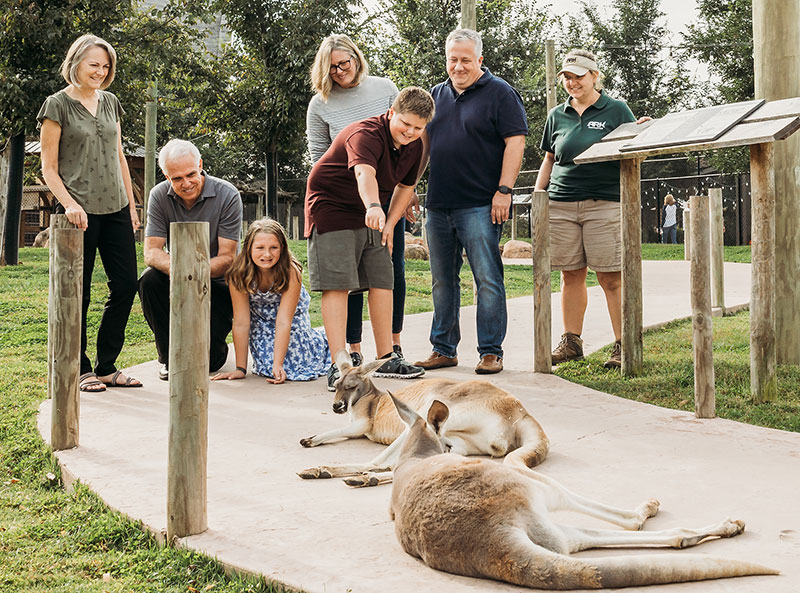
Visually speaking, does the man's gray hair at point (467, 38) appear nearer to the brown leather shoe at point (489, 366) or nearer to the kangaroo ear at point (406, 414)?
the brown leather shoe at point (489, 366)

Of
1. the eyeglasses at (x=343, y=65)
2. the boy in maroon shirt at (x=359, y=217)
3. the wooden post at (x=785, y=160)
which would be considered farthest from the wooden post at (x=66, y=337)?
the wooden post at (x=785, y=160)

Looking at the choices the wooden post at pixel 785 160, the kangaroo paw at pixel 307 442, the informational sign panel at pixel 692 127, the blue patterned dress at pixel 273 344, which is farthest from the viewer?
the wooden post at pixel 785 160

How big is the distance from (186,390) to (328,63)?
11.2 feet

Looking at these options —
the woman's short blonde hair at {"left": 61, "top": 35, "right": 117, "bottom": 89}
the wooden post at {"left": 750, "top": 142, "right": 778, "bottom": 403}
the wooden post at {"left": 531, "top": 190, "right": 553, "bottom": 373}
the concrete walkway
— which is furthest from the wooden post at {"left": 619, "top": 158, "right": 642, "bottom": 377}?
the woman's short blonde hair at {"left": 61, "top": 35, "right": 117, "bottom": 89}

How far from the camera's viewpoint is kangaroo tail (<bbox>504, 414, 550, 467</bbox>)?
12.4 ft

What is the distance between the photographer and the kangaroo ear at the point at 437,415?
11.4ft

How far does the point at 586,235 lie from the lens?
647 centimetres

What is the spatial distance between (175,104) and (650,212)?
48.8 ft

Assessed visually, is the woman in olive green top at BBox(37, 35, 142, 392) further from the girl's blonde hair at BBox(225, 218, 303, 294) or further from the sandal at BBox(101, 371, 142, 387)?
the girl's blonde hair at BBox(225, 218, 303, 294)

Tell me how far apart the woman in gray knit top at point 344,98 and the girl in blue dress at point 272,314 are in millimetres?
335

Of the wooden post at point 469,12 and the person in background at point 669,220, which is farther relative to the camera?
the person in background at point 669,220

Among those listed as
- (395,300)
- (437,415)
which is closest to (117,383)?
(395,300)

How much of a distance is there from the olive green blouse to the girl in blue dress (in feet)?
2.99

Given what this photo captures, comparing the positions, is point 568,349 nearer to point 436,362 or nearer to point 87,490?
point 436,362
